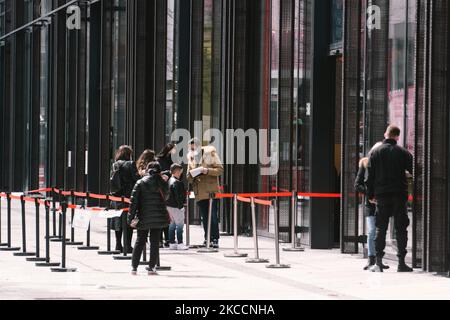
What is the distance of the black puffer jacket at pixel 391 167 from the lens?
16656 mm

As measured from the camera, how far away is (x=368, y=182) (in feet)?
55.7

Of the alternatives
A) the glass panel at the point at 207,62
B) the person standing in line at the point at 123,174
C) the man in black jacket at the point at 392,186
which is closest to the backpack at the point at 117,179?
the person standing in line at the point at 123,174

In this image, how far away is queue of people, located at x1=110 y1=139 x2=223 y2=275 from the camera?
1609 cm

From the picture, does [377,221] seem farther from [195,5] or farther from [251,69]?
[195,5]

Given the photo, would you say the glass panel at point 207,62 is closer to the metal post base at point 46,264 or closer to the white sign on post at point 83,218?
the white sign on post at point 83,218

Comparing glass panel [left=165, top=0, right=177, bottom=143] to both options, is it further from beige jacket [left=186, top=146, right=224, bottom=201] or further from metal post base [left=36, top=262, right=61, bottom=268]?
metal post base [left=36, top=262, right=61, bottom=268]

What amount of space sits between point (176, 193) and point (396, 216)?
490cm

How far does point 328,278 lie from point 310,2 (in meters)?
7.02

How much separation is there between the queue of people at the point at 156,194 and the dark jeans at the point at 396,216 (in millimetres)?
2908

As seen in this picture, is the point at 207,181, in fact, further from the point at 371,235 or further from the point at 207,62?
the point at 207,62
